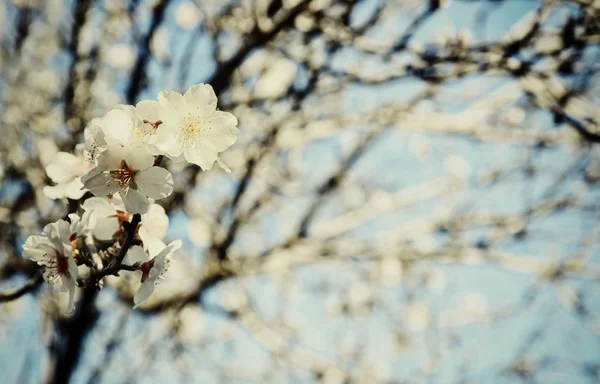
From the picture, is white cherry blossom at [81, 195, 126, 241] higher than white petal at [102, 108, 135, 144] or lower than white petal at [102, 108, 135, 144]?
lower

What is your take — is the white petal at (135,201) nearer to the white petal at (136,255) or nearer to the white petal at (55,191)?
the white petal at (136,255)

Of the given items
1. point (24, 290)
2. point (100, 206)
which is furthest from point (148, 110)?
point (24, 290)

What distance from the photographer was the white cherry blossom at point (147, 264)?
1005 mm

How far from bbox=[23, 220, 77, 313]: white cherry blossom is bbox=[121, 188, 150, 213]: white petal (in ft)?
0.59

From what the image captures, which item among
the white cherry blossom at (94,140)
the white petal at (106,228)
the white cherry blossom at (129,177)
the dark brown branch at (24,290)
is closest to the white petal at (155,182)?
the white cherry blossom at (129,177)

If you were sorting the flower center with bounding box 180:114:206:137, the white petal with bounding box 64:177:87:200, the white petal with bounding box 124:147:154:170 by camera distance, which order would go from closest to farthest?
the white petal with bounding box 124:147:154:170 → the flower center with bounding box 180:114:206:137 → the white petal with bounding box 64:177:87:200

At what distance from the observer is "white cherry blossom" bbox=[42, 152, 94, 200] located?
1158 mm

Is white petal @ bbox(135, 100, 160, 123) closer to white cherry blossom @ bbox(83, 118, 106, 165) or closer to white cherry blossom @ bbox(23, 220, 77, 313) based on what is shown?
white cherry blossom @ bbox(83, 118, 106, 165)

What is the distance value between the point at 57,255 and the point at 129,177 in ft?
0.99

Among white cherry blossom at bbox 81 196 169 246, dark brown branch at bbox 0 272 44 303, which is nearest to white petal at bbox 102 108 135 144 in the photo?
white cherry blossom at bbox 81 196 169 246

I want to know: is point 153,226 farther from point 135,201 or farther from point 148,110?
point 148,110

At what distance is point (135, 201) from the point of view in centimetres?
93

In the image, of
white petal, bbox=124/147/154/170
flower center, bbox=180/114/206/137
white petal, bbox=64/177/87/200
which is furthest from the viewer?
white petal, bbox=64/177/87/200

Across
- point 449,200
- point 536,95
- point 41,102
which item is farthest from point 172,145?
point 41,102
